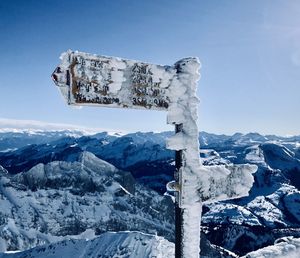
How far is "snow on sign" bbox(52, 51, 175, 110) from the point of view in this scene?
9.78 ft

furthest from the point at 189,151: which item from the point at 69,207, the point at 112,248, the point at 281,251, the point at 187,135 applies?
the point at 69,207

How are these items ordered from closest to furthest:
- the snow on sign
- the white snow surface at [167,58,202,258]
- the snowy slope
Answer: the snow on sign → the white snow surface at [167,58,202,258] → the snowy slope

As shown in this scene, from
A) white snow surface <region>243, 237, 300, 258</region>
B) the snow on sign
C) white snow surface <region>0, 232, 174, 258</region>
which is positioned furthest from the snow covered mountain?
the snow on sign

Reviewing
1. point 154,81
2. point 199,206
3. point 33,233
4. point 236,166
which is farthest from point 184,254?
point 33,233

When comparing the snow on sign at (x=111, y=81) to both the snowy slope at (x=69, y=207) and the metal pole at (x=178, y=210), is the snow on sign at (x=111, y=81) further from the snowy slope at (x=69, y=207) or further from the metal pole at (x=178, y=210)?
the snowy slope at (x=69, y=207)

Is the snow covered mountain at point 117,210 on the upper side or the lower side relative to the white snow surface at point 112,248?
lower

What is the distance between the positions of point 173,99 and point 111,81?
569 millimetres

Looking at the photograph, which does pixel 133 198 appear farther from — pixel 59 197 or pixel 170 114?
pixel 170 114

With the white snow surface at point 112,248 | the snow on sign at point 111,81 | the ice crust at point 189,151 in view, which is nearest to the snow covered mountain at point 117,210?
the white snow surface at point 112,248

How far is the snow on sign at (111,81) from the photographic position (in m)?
2.98

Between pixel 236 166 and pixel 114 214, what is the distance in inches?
4376

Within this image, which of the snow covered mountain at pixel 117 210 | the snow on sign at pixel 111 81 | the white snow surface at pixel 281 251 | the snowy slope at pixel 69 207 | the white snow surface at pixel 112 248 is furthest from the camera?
the snow covered mountain at pixel 117 210

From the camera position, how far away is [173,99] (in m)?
3.43

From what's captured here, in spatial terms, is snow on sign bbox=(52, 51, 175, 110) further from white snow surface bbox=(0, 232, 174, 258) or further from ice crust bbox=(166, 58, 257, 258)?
white snow surface bbox=(0, 232, 174, 258)
